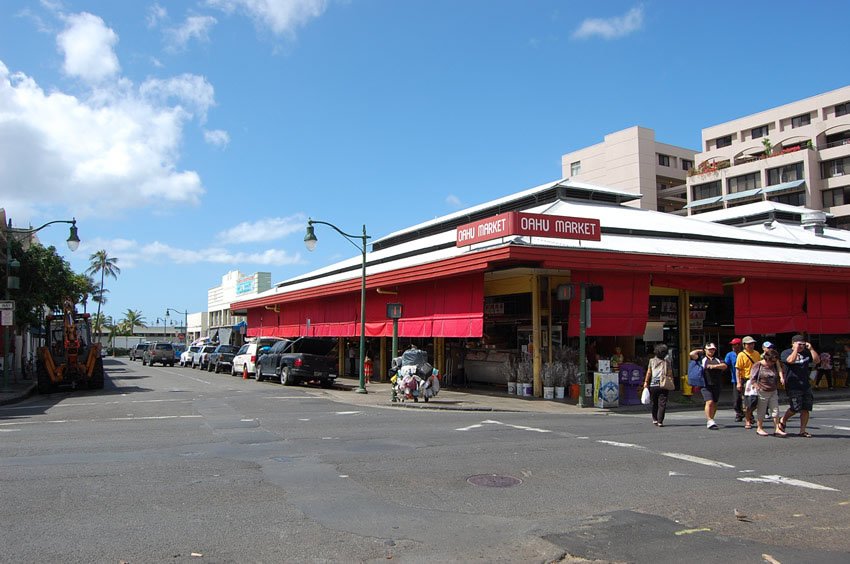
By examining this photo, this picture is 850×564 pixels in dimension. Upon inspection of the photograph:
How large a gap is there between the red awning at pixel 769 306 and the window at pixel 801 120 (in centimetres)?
5551

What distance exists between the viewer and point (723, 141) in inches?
3137

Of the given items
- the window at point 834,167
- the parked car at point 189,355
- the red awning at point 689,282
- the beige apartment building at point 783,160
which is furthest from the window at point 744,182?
the parked car at point 189,355

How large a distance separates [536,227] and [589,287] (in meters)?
2.57

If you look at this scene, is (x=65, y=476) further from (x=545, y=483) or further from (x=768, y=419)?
(x=768, y=419)

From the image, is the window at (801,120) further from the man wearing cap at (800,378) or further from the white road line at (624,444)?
the white road line at (624,444)

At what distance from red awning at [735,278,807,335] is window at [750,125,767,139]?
58.5m

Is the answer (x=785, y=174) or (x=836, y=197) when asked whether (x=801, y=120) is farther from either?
(x=836, y=197)

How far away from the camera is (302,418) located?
1461 cm

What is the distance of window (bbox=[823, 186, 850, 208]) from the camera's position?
62531 mm

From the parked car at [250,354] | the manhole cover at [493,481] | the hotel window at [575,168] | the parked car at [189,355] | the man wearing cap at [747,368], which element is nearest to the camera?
the manhole cover at [493,481]

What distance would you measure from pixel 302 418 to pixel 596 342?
13516mm

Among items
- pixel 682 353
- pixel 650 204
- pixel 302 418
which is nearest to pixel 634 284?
pixel 682 353

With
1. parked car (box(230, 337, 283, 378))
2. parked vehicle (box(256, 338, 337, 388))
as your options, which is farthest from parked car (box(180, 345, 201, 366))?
parked vehicle (box(256, 338, 337, 388))

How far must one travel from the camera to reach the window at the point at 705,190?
7394 centimetres
